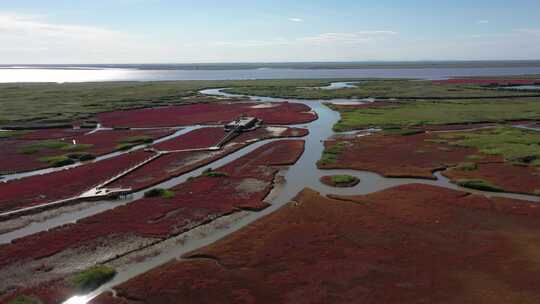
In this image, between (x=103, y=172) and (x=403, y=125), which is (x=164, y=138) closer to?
(x=103, y=172)

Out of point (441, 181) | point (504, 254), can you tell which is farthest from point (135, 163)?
point (504, 254)

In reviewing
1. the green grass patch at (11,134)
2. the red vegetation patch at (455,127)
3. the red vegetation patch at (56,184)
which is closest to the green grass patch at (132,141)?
the red vegetation patch at (56,184)

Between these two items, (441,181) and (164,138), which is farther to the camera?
(164,138)

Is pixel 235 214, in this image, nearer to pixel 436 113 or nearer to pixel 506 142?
pixel 506 142

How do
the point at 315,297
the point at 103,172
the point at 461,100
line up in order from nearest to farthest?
the point at 315,297 < the point at 103,172 < the point at 461,100

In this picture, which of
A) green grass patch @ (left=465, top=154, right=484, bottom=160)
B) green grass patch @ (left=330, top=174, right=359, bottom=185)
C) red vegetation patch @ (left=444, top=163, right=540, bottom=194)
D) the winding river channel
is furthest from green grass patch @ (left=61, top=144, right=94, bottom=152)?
green grass patch @ (left=465, top=154, right=484, bottom=160)

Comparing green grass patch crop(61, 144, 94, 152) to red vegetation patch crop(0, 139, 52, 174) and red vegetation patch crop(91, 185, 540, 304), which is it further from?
red vegetation patch crop(91, 185, 540, 304)
